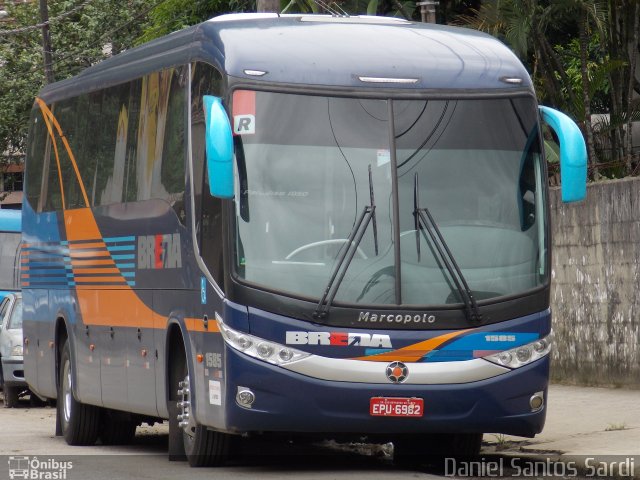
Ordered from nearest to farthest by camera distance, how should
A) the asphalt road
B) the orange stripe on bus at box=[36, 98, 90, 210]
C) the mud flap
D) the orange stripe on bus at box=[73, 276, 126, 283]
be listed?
the asphalt road
the mud flap
the orange stripe on bus at box=[73, 276, 126, 283]
the orange stripe on bus at box=[36, 98, 90, 210]

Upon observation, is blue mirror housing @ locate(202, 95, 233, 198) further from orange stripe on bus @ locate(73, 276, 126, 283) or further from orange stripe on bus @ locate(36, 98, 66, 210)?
orange stripe on bus @ locate(36, 98, 66, 210)

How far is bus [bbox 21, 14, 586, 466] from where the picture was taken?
34.0 ft

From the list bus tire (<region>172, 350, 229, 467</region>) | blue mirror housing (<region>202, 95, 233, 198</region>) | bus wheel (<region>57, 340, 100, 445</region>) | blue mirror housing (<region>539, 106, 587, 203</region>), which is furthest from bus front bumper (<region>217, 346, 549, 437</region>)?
bus wheel (<region>57, 340, 100, 445</region>)

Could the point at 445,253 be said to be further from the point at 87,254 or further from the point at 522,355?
the point at 87,254

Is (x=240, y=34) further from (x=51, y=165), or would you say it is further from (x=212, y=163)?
(x=51, y=165)

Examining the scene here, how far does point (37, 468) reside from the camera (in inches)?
476

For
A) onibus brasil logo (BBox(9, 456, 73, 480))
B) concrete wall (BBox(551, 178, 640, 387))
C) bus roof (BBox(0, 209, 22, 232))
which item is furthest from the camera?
bus roof (BBox(0, 209, 22, 232))

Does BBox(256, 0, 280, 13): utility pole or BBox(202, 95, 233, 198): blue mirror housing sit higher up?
BBox(256, 0, 280, 13): utility pole

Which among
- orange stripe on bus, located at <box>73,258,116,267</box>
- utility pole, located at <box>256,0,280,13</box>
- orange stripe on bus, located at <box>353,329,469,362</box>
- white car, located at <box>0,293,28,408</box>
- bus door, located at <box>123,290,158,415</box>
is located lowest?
white car, located at <box>0,293,28,408</box>

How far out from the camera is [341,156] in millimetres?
10734

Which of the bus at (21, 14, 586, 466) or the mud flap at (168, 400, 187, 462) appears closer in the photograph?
the bus at (21, 14, 586, 466)

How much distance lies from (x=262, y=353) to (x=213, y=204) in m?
1.27

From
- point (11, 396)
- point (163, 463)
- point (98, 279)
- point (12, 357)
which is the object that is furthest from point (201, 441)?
point (11, 396)

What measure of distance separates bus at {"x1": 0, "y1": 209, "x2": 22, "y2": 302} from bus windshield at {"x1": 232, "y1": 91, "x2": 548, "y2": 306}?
72.8 feet
